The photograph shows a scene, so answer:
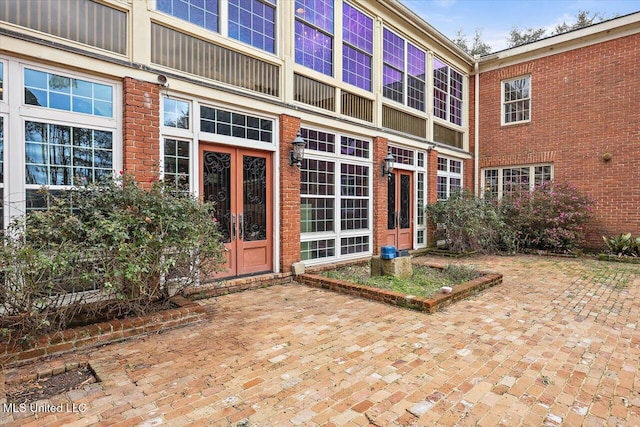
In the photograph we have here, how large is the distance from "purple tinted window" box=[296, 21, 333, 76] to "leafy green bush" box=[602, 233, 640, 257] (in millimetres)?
8436

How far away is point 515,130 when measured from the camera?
11258 millimetres

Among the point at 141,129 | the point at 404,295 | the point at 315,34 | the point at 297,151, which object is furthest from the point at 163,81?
the point at 404,295

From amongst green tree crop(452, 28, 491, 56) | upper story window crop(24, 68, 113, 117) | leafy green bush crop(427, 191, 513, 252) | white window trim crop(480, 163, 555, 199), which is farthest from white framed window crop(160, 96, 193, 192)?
green tree crop(452, 28, 491, 56)

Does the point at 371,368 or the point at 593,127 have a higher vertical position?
the point at 593,127

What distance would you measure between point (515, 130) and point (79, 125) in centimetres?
1151

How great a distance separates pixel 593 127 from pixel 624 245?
10.9ft

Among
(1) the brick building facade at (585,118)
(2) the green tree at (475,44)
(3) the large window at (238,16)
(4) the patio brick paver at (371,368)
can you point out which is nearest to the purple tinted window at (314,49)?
(3) the large window at (238,16)

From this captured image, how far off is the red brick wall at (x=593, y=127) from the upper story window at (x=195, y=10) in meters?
9.65

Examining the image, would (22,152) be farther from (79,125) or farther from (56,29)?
(56,29)

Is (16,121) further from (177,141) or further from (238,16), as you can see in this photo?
(238,16)

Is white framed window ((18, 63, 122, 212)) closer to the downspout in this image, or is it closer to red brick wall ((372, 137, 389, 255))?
red brick wall ((372, 137, 389, 255))

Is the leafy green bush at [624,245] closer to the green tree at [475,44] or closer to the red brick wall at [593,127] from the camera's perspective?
the red brick wall at [593,127]

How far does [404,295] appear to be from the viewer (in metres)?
4.96

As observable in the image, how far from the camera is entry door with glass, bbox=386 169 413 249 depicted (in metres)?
9.11
